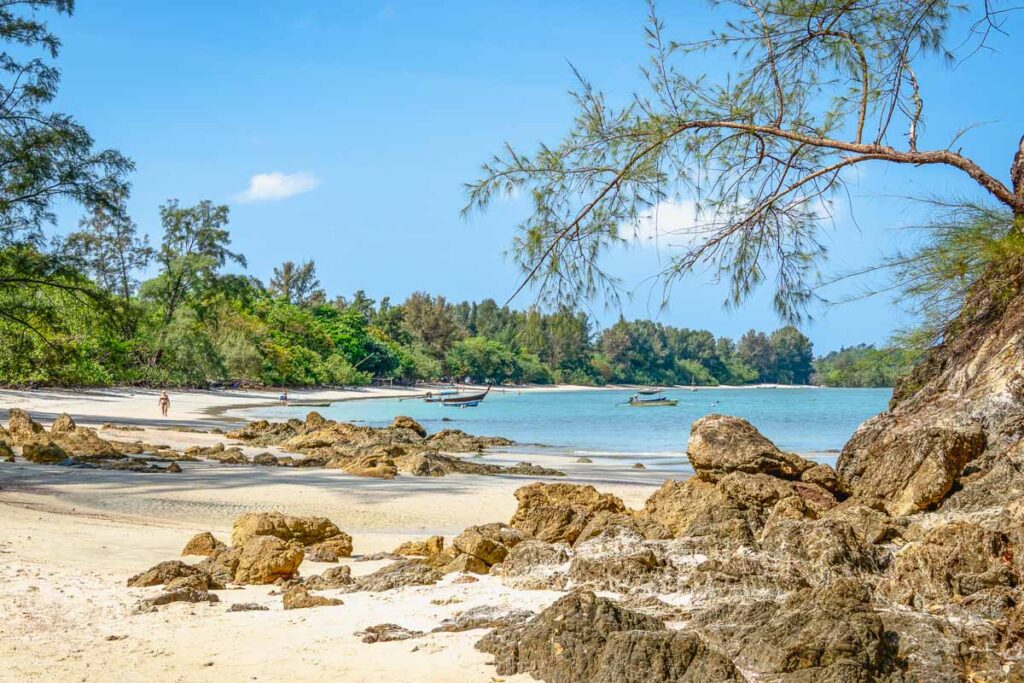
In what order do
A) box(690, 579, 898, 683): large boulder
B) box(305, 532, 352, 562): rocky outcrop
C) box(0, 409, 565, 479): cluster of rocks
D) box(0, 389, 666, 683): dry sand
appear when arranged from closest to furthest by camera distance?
box(690, 579, 898, 683): large boulder < box(0, 389, 666, 683): dry sand < box(305, 532, 352, 562): rocky outcrop < box(0, 409, 565, 479): cluster of rocks

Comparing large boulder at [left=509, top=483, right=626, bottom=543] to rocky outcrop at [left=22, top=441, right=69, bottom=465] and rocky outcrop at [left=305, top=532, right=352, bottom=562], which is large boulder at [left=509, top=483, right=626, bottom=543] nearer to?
rocky outcrop at [left=305, top=532, right=352, bottom=562]

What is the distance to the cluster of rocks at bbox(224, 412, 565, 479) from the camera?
50.4 ft

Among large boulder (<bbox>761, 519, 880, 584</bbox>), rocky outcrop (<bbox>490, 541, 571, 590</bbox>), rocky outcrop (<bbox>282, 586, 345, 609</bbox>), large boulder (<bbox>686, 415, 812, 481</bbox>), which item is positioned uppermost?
large boulder (<bbox>686, 415, 812, 481</bbox>)

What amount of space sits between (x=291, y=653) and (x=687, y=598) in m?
2.13

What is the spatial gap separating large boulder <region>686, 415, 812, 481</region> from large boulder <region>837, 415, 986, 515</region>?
0.57 m

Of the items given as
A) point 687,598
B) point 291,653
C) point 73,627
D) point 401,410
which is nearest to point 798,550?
point 687,598

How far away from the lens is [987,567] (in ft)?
14.2

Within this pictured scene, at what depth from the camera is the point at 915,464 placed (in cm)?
598

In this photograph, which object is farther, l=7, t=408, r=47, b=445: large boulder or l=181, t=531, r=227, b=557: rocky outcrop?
l=7, t=408, r=47, b=445: large boulder

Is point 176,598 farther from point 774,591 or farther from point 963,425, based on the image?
point 963,425

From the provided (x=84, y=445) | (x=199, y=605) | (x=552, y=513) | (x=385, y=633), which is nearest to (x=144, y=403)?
(x=84, y=445)

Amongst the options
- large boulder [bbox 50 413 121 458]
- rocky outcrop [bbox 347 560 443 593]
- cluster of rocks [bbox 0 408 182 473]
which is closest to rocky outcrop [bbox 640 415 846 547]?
rocky outcrop [bbox 347 560 443 593]

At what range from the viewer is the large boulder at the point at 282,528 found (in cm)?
681

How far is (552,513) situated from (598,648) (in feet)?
10.1
